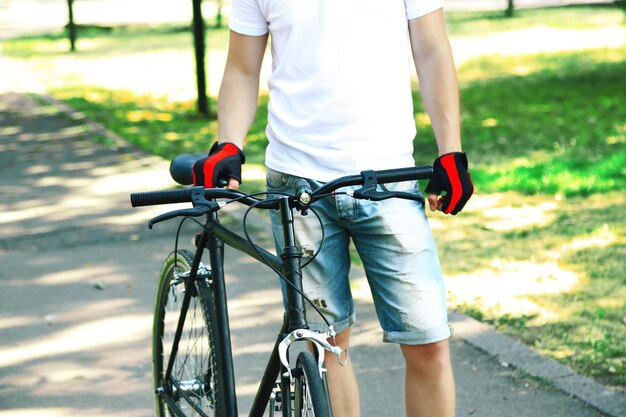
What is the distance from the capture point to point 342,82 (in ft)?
9.48

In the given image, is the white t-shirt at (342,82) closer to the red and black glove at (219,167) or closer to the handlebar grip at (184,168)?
the red and black glove at (219,167)

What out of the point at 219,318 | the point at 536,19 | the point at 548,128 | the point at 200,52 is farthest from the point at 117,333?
the point at 536,19

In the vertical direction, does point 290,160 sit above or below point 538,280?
above

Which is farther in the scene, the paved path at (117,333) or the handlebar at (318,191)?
the paved path at (117,333)

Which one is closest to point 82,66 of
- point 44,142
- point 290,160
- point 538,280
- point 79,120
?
point 79,120

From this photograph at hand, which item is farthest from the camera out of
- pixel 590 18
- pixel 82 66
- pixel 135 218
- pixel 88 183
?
pixel 590 18

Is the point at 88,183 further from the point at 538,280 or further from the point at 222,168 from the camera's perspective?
the point at 222,168

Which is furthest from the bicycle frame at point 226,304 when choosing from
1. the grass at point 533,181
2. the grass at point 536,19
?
the grass at point 536,19

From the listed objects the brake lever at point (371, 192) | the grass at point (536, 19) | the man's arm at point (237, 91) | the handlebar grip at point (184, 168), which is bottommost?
the grass at point (536, 19)

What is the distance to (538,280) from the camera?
5777mm

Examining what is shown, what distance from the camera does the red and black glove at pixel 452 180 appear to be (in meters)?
2.77

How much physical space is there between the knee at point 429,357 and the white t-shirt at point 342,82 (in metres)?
0.53

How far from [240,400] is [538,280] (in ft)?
6.81

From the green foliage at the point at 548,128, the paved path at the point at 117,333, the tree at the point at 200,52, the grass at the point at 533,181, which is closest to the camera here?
the paved path at the point at 117,333
